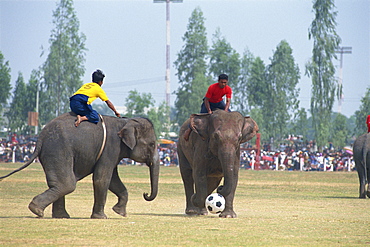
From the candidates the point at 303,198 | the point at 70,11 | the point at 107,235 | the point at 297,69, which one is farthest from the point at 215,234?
the point at 297,69

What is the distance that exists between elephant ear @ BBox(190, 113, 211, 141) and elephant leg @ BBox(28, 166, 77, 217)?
3311 millimetres

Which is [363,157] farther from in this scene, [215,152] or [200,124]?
[215,152]

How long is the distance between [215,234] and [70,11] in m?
80.8

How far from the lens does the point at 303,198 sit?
25109 mm

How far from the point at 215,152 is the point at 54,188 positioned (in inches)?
147

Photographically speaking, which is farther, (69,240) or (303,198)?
(303,198)

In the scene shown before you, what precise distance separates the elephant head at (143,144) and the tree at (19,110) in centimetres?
8579

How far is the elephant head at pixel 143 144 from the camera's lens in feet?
52.1

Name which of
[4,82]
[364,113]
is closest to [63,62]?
[4,82]

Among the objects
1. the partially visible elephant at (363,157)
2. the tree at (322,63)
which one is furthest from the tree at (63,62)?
the partially visible elephant at (363,157)

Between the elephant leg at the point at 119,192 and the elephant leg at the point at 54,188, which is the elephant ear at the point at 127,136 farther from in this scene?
the elephant leg at the point at 54,188

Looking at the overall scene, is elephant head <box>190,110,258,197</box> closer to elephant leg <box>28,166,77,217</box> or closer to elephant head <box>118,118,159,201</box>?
elephant head <box>118,118,159,201</box>

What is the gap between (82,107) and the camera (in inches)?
605

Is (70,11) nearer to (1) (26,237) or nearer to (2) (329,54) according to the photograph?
(2) (329,54)
